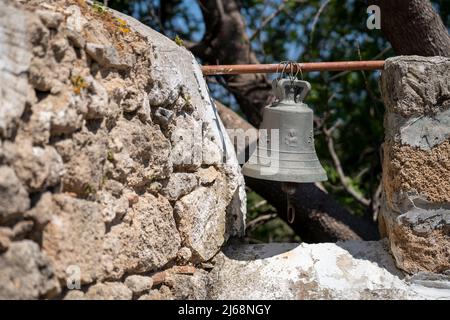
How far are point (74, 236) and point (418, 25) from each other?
260cm

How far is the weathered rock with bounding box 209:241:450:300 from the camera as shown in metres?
2.90

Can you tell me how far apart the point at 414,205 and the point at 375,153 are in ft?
9.68

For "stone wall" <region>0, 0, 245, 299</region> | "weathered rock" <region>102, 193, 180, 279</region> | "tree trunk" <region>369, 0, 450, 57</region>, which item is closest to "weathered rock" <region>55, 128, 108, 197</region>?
"stone wall" <region>0, 0, 245, 299</region>

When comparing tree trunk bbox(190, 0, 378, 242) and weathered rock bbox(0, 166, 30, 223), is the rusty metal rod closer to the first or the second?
tree trunk bbox(190, 0, 378, 242)

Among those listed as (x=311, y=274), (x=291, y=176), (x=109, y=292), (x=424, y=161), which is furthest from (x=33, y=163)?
(x=424, y=161)

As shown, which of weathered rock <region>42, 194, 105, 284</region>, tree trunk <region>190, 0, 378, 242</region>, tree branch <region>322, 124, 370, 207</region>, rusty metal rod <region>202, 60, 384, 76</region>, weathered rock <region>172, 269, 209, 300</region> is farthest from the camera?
tree branch <region>322, 124, 370, 207</region>

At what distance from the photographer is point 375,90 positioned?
5.80 m

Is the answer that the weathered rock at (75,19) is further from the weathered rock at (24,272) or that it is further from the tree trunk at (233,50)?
the tree trunk at (233,50)

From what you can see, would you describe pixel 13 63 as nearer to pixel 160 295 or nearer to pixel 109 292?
pixel 109 292

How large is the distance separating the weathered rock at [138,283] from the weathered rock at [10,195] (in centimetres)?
68

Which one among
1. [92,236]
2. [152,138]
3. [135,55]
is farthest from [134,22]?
[92,236]

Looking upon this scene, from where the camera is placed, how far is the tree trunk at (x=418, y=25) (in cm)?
380

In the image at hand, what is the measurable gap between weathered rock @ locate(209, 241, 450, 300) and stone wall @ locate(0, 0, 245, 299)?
0.45 feet
